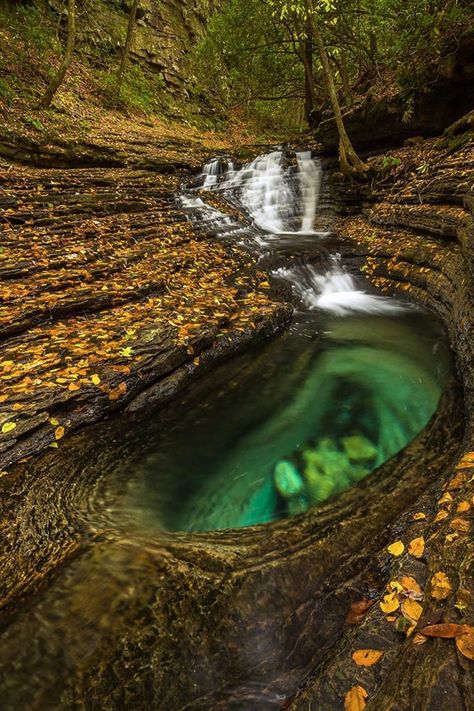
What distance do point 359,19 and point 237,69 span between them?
5.71 meters

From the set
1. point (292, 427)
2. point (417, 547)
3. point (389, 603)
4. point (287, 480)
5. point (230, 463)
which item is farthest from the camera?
point (292, 427)

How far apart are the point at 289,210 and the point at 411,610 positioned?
40.2 feet

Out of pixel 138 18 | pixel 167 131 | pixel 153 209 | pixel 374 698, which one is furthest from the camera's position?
pixel 138 18

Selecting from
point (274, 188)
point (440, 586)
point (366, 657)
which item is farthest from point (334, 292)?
point (366, 657)

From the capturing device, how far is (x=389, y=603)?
6.94ft

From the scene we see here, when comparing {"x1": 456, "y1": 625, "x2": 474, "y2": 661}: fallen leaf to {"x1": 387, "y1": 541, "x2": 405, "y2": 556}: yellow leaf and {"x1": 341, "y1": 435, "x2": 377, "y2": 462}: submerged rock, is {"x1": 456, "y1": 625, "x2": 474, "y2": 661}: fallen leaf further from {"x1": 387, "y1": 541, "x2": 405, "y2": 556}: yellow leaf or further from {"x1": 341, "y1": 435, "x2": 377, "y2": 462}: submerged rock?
{"x1": 341, "y1": 435, "x2": 377, "y2": 462}: submerged rock

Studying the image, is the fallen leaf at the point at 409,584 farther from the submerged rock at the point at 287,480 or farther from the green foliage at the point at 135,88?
the green foliage at the point at 135,88

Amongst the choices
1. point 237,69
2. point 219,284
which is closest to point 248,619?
point 219,284

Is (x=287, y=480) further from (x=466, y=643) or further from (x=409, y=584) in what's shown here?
(x=466, y=643)

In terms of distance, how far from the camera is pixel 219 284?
6996 mm

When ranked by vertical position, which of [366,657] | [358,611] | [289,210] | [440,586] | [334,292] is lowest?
[358,611]

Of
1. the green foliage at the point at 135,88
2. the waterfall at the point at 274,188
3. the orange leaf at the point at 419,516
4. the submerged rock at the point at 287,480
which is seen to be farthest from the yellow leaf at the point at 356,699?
the green foliage at the point at 135,88

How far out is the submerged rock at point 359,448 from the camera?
151 inches

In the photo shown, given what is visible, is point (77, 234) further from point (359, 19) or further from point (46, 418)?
point (359, 19)
